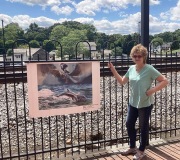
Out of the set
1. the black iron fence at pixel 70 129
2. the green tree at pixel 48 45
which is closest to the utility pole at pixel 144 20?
the black iron fence at pixel 70 129

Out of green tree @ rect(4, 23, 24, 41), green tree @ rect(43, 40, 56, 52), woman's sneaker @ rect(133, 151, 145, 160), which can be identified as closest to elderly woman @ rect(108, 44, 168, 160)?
woman's sneaker @ rect(133, 151, 145, 160)

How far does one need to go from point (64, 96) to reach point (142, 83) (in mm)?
1338

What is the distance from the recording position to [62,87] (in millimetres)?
4441

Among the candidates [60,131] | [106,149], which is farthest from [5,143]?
[106,149]

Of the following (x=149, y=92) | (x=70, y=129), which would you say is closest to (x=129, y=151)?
(x=149, y=92)

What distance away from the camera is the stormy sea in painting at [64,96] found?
436 centimetres

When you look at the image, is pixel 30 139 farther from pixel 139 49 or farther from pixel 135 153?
pixel 139 49

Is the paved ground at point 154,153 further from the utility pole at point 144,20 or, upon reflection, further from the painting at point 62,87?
the utility pole at point 144,20

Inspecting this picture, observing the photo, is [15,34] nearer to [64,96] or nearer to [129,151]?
[64,96]

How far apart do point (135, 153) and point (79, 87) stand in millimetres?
1540

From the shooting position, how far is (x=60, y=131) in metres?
9.05

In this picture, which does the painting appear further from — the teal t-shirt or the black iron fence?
the teal t-shirt

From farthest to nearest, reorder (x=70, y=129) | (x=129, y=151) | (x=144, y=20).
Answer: (x=70, y=129) → (x=144, y=20) → (x=129, y=151)

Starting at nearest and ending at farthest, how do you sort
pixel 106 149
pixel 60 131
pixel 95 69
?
1. pixel 95 69
2. pixel 106 149
3. pixel 60 131
